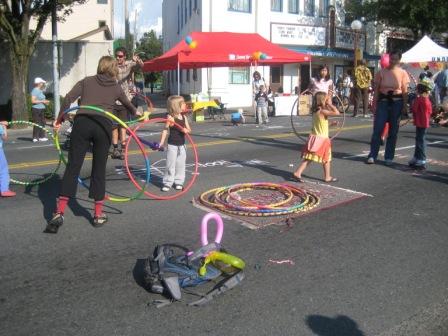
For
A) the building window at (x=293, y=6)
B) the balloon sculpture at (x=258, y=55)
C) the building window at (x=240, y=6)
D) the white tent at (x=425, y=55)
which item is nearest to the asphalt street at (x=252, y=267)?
the balloon sculpture at (x=258, y=55)

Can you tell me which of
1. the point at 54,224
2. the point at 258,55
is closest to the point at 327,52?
the point at 258,55

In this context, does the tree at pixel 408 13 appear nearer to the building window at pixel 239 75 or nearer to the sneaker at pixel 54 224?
the building window at pixel 239 75

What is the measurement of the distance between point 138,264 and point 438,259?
2.94m

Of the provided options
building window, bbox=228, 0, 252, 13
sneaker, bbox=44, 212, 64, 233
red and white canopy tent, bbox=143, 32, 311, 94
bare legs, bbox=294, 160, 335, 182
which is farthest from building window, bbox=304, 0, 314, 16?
sneaker, bbox=44, 212, 64, 233

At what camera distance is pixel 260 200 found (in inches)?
275

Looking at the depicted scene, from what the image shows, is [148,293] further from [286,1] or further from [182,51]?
[286,1]

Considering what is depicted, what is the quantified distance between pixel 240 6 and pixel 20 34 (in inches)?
560

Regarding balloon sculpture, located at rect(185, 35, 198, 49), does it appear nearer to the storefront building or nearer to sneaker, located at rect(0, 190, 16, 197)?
the storefront building

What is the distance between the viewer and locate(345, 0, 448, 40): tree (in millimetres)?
28797

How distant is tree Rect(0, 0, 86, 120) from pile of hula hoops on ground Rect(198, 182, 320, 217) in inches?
561

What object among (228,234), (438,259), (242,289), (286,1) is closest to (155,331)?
(242,289)

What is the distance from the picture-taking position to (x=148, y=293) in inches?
163

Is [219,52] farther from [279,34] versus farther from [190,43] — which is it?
[279,34]

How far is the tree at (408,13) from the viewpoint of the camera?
28797 millimetres
